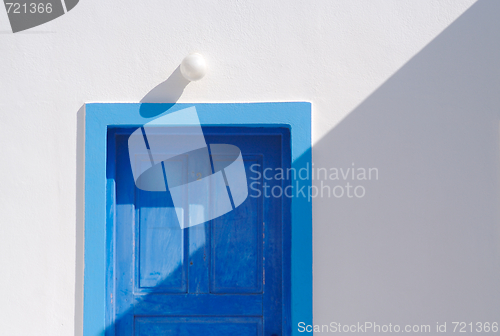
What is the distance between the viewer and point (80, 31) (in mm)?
2367

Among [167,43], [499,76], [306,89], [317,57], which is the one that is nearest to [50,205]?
[167,43]

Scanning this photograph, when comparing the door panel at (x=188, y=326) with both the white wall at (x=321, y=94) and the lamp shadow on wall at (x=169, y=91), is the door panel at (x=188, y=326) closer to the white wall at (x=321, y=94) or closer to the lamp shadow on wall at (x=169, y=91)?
the white wall at (x=321, y=94)

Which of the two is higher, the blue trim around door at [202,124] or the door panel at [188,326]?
the blue trim around door at [202,124]

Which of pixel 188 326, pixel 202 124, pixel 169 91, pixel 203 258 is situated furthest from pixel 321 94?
pixel 188 326

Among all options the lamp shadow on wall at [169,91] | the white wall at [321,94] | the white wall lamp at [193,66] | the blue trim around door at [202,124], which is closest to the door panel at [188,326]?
the blue trim around door at [202,124]

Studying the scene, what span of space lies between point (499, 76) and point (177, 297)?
96.3 inches

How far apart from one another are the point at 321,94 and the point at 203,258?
1.28 metres

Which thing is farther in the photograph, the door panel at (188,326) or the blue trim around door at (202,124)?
the door panel at (188,326)

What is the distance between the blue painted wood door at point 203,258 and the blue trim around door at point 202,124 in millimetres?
112

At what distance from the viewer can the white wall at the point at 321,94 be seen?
2.33 m

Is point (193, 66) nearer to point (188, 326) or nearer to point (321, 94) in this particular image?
point (321, 94)

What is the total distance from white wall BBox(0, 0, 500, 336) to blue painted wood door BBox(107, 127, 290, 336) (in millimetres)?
274

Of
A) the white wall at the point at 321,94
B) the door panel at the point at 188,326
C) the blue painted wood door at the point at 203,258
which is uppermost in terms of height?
the white wall at the point at 321,94

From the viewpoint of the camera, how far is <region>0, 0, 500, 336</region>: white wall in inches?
A: 91.7
